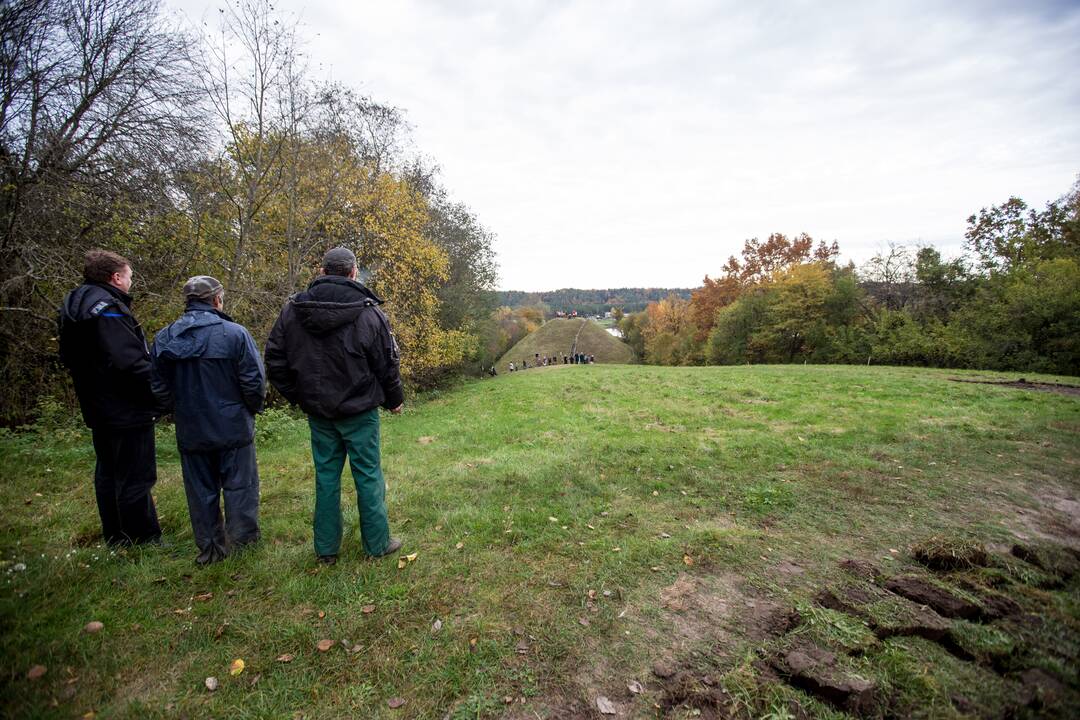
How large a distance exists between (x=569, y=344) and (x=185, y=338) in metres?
76.2

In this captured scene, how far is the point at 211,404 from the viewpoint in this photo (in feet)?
11.8

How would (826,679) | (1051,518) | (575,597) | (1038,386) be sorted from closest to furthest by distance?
(826,679)
(575,597)
(1051,518)
(1038,386)

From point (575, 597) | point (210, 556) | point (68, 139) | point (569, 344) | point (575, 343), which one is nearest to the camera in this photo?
point (575, 597)

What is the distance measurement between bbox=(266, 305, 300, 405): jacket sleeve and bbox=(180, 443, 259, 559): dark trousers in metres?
0.69

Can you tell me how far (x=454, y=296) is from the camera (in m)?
25.0

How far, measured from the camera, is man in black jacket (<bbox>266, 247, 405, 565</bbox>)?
3533 mm

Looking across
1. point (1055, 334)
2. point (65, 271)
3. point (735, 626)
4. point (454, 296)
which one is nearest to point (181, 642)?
point (735, 626)

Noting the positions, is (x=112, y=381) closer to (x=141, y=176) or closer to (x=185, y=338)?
(x=185, y=338)

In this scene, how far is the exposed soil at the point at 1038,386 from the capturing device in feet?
42.0

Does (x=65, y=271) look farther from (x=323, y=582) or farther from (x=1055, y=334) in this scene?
(x=1055, y=334)

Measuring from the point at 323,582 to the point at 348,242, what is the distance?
14.2 m

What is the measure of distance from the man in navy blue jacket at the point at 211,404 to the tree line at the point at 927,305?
106 ft

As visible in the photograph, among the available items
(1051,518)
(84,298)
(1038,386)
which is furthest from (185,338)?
(1038,386)

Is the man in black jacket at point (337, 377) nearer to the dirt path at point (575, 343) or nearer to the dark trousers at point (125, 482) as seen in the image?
the dark trousers at point (125, 482)
